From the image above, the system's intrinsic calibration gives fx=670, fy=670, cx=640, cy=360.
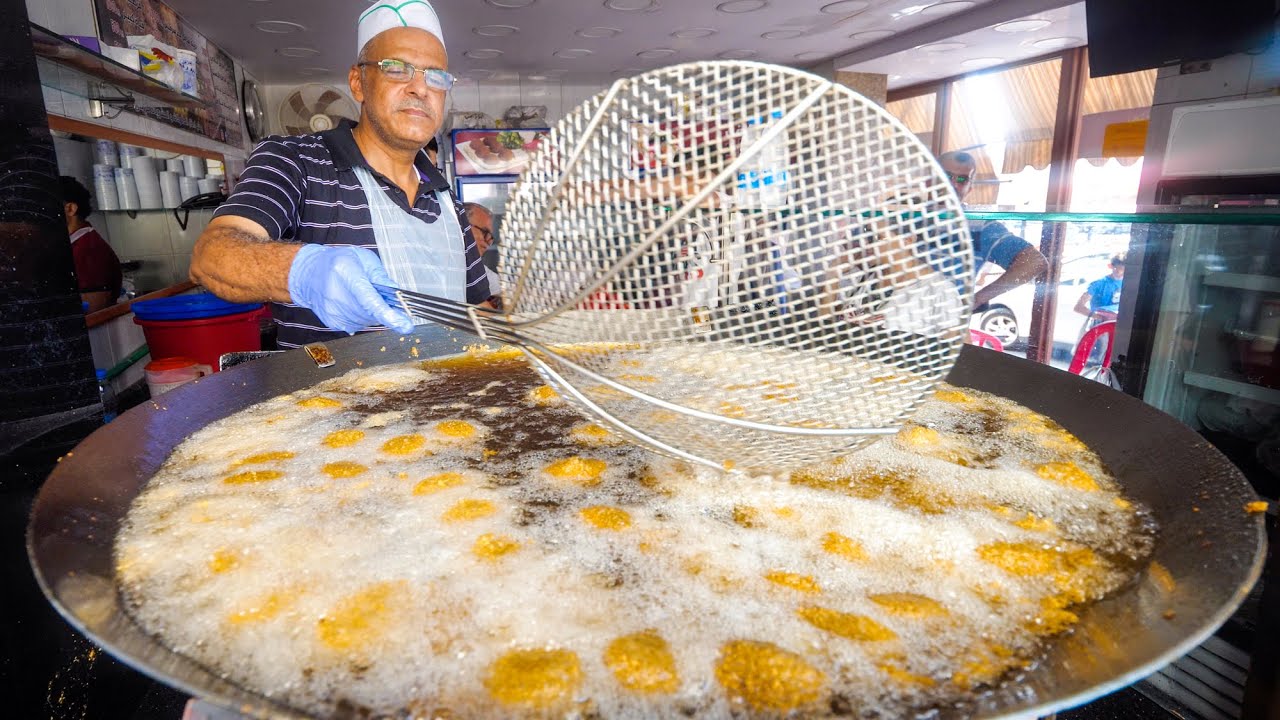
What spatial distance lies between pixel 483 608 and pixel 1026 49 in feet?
25.9

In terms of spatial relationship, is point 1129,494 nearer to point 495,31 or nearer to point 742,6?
point 742,6

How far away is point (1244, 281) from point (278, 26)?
23.6 feet

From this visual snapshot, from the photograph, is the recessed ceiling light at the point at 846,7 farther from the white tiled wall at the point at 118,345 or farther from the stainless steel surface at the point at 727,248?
the white tiled wall at the point at 118,345

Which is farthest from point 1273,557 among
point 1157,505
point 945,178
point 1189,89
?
point 1189,89

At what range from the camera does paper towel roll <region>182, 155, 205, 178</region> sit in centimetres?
535

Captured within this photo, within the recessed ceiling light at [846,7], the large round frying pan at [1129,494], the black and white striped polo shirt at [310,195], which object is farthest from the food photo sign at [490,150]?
the large round frying pan at [1129,494]

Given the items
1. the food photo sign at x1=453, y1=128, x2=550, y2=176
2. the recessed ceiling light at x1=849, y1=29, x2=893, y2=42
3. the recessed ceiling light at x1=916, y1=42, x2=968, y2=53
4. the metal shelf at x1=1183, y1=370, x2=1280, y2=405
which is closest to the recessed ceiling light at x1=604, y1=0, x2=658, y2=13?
the recessed ceiling light at x1=849, y1=29, x2=893, y2=42

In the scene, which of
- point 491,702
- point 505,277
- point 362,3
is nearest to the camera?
point 491,702

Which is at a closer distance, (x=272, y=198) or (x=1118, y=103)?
(x=272, y=198)

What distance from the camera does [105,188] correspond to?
4.05 metres

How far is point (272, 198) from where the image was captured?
6.27 ft

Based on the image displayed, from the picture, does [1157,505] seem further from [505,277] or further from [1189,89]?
[1189,89]

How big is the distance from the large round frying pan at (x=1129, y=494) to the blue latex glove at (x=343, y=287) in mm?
288

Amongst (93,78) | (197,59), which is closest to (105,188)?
(93,78)
